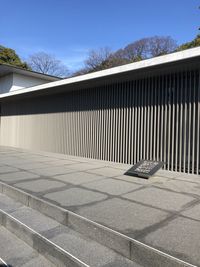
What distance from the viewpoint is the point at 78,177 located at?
6.80 metres

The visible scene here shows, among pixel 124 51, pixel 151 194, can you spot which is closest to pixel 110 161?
pixel 151 194

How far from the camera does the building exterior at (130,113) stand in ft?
23.9

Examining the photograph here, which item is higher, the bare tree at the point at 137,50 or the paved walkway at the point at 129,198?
the bare tree at the point at 137,50

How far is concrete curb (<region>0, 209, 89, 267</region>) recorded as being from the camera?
3.14 meters

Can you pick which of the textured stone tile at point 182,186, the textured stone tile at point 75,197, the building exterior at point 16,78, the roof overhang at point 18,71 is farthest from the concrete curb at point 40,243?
the building exterior at point 16,78

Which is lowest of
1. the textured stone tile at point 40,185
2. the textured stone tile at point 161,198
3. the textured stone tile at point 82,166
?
the textured stone tile at point 161,198

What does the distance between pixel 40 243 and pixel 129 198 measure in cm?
185

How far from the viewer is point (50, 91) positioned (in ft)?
40.7

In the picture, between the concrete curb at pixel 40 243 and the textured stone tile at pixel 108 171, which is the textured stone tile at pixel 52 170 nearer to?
the textured stone tile at pixel 108 171

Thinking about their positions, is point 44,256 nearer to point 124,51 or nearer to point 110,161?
point 110,161

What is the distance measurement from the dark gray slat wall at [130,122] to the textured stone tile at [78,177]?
219cm

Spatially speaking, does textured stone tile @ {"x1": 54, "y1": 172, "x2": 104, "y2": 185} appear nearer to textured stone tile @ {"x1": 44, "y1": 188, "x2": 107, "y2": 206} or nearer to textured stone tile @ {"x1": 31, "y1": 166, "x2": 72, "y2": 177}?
textured stone tile @ {"x1": 31, "y1": 166, "x2": 72, "y2": 177}

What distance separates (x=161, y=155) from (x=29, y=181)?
3.82 metres

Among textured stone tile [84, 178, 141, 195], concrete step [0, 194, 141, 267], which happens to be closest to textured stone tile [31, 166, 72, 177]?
textured stone tile [84, 178, 141, 195]
